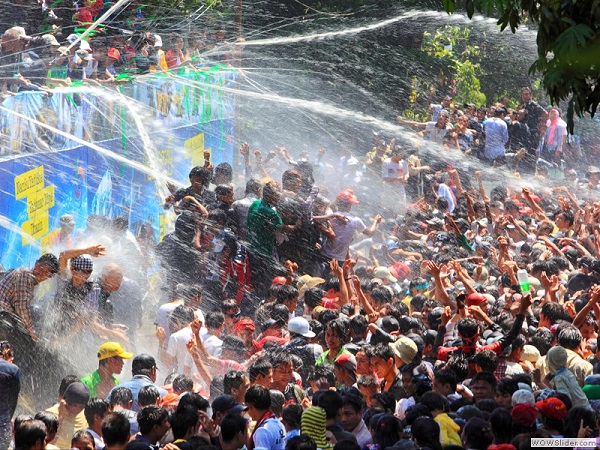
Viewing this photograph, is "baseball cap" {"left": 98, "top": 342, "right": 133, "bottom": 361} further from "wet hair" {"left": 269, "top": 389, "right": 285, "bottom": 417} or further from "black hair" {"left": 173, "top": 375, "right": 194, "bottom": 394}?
"wet hair" {"left": 269, "top": 389, "right": 285, "bottom": 417}

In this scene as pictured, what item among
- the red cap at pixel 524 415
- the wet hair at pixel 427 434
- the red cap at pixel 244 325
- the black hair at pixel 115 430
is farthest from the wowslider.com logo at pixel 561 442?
the red cap at pixel 244 325

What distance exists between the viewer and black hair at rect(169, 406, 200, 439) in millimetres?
5168

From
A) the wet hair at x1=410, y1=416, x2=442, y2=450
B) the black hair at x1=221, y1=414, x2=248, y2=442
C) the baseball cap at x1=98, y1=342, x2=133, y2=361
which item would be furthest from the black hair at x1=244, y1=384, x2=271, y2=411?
the baseball cap at x1=98, y1=342, x2=133, y2=361

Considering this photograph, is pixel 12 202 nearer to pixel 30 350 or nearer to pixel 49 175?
pixel 49 175

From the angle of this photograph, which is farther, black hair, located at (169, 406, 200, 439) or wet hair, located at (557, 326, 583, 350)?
wet hair, located at (557, 326, 583, 350)

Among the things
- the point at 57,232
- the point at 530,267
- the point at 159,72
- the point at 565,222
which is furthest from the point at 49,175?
the point at 565,222

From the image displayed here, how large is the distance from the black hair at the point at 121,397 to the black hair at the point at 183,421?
0.74m

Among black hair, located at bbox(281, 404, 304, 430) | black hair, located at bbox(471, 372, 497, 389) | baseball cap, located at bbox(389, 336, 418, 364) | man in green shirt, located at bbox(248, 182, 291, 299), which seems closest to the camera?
black hair, located at bbox(281, 404, 304, 430)

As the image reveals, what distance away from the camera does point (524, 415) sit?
521cm

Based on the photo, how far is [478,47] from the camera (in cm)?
1917

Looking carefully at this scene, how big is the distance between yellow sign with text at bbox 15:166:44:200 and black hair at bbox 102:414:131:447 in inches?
178

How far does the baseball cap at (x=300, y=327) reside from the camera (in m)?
7.39

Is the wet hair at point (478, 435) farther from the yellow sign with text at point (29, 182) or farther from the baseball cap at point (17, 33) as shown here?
the baseball cap at point (17, 33)

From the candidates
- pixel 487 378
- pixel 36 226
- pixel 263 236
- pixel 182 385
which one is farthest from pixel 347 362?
pixel 36 226
